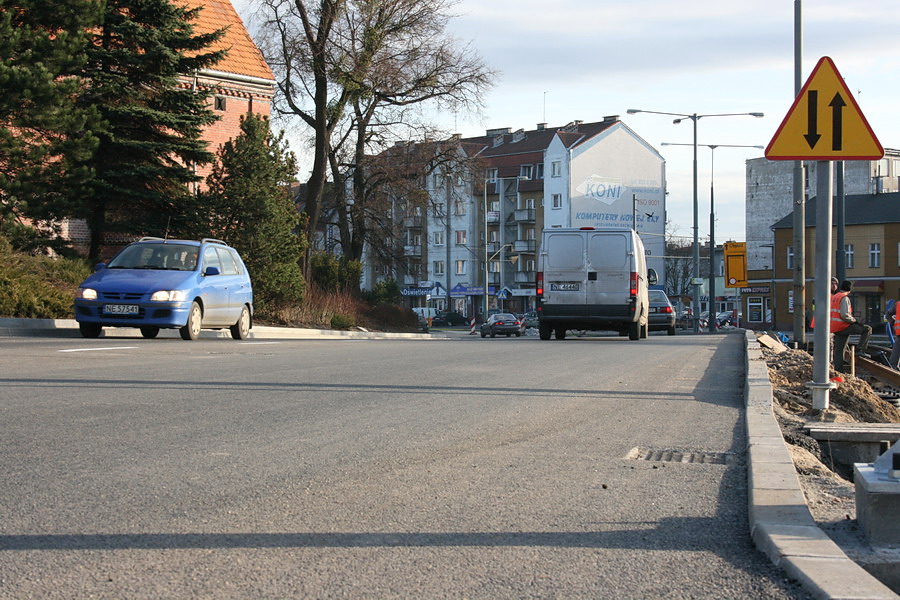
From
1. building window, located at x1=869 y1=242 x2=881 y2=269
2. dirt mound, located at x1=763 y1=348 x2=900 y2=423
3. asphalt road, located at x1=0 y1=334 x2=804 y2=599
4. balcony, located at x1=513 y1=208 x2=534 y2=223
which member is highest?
balcony, located at x1=513 y1=208 x2=534 y2=223

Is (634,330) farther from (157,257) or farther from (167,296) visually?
(167,296)

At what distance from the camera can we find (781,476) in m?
5.47

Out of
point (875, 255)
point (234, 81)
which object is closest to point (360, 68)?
point (234, 81)

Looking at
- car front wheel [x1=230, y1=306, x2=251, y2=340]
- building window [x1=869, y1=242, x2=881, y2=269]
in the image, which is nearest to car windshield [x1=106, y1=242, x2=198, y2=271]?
car front wheel [x1=230, y1=306, x2=251, y2=340]

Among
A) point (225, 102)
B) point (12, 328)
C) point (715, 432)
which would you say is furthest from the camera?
point (225, 102)

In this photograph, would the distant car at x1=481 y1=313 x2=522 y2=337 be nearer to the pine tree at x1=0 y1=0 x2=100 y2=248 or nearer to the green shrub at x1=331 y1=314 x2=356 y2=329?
the green shrub at x1=331 y1=314 x2=356 y2=329

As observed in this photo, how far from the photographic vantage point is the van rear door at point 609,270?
24875 mm

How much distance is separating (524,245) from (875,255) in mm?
34078

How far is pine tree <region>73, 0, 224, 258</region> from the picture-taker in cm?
2769

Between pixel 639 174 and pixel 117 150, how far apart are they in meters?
77.3

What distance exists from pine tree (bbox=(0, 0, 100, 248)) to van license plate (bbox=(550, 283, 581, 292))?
12.1 meters

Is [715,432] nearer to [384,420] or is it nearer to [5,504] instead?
[384,420]

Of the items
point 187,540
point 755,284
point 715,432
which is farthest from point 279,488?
point 755,284

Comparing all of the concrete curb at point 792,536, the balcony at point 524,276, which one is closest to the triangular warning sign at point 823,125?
the concrete curb at point 792,536
